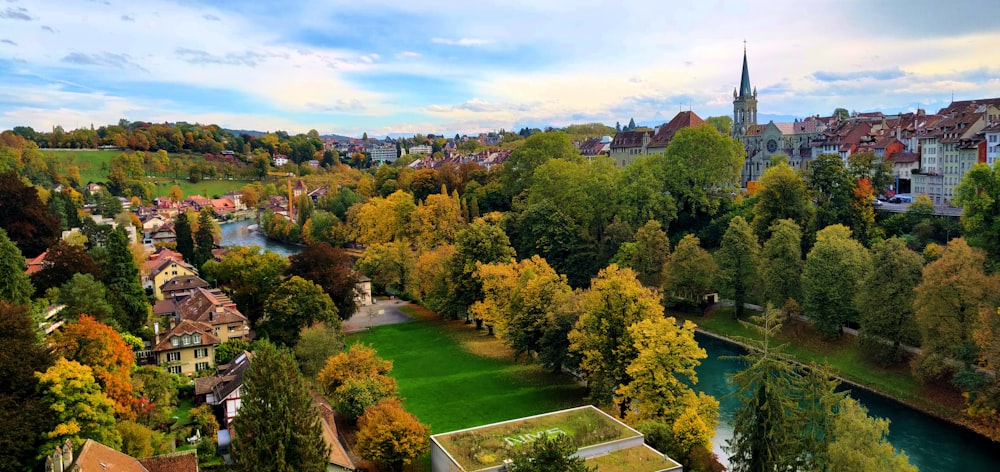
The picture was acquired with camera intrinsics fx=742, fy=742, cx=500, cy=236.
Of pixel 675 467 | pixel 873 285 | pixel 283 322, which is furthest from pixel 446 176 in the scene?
pixel 675 467

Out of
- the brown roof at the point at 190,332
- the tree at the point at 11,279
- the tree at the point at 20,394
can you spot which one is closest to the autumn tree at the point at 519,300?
the brown roof at the point at 190,332

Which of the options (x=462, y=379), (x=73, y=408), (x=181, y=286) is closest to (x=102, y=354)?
(x=73, y=408)

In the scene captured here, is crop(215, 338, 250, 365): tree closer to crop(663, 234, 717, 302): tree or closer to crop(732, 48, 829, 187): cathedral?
crop(663, 234, 717, 302): tree

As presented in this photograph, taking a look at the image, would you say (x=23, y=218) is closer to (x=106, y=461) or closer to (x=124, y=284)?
(x=124, y=284)

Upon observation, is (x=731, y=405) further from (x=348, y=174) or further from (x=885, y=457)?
(x=348, y=174)

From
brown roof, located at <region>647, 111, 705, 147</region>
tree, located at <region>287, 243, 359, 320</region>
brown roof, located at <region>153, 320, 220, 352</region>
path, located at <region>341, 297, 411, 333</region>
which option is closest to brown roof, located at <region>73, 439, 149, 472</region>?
brown roof, located at <region>153, 320, 220, 352</region>

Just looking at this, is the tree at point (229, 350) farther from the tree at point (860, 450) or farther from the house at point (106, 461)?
the tree at point (860, 450)
